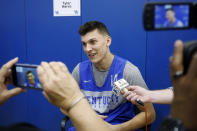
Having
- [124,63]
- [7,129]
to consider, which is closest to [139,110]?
[124,63]

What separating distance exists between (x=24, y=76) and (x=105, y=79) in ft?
2.74

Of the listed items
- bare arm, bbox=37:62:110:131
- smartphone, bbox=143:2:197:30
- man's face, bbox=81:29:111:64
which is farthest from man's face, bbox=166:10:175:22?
man's face, bbox=81:29:111:64

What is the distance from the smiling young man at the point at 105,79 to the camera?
161 cm

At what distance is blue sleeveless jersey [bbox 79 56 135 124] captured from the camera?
1646mm

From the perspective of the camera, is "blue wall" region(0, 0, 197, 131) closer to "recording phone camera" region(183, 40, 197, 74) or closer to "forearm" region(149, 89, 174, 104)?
"forearm" region(149, 89, 174, 104)

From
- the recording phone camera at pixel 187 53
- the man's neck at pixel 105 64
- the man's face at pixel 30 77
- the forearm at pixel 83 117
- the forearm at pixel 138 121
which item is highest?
the recording phone camera at pixel 187 53

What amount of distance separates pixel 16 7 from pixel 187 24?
2.20 m

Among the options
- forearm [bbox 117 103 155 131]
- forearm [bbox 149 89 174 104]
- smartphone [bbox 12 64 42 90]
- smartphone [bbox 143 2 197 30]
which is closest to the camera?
smartphone [bbox 143 2 197 30]

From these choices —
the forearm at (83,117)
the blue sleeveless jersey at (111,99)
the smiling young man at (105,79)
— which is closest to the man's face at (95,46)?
the smiling young man at (105,79)

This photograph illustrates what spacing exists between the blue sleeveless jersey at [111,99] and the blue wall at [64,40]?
0.47 metres

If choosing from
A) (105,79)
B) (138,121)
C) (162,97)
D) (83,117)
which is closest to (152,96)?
(162,97)

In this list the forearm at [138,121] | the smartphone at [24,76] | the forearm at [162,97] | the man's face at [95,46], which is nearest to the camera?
the smartphone at [24,76]

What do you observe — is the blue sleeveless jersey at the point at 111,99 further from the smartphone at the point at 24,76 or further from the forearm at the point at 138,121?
the smartphone at the point at 24,76

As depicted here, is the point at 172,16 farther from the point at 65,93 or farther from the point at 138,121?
the point at 138,121
